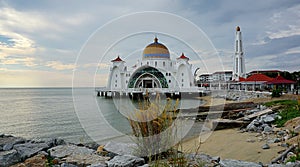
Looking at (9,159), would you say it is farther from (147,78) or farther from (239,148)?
(147,78)

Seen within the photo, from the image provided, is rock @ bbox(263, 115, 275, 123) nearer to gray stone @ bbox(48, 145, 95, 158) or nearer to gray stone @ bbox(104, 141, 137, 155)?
gray stone @ bbox(104, 141, 137, 155)

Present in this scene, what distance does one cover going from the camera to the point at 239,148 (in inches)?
226

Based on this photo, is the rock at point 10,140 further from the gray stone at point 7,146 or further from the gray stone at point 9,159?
the gray stone at point 9,159

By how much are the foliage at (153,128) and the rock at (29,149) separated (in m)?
1.99

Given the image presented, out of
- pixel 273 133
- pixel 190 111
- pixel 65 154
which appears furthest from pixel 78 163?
pixel 190 111

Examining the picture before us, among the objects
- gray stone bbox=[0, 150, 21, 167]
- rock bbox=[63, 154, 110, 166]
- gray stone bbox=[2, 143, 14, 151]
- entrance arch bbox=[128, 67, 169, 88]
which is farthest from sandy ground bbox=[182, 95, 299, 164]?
entrance arch bbox=[128, 67, 169, 88]

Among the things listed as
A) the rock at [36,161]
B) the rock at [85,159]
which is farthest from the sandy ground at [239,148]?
the rock at [36,161]

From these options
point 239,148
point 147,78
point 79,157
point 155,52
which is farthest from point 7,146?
point 155,52

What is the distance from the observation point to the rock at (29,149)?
4008 millimetres

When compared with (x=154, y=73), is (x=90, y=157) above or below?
below

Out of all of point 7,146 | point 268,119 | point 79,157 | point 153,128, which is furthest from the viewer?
point 268,119

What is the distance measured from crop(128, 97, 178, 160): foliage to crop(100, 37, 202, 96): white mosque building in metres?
33.0

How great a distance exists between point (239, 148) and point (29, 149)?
4.73 meters

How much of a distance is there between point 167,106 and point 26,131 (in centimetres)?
1058
